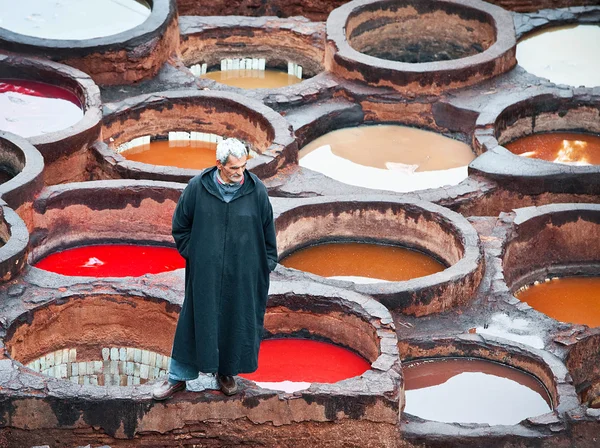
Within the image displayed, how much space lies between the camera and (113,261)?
1421 centimetres

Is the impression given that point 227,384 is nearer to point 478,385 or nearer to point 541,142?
point 478,385

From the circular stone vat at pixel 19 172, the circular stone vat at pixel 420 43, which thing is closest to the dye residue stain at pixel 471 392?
the circular stone vat at pixel 19 172

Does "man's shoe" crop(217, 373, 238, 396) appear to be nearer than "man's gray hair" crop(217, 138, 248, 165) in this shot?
No

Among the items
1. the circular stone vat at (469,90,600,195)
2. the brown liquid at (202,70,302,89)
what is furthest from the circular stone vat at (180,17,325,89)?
the circular stone vat at (469,90,600,195)

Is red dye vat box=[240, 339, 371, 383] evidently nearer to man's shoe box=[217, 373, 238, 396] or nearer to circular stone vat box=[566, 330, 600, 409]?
man's shoe box=[217, 373, 238, 396]

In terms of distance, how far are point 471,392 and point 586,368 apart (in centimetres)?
145

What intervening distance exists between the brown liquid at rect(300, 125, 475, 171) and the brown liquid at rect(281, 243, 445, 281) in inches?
82.3

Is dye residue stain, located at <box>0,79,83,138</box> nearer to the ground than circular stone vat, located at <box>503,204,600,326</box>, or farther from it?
farther from it

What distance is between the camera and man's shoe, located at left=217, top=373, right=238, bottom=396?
11.0 metres

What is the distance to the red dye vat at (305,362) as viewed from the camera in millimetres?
12146

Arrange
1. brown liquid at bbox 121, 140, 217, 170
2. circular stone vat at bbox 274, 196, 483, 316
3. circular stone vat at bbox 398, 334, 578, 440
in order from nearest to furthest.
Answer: circular stone vat at bbox 398, 334, 578, 440
circular stone vat at bbox 274, 196, 483, 316
brown liquid at bbox 121, 140, 217, 170

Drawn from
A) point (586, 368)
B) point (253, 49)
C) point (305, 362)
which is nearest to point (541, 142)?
point (253, 49)

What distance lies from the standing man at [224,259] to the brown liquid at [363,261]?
4353 mm

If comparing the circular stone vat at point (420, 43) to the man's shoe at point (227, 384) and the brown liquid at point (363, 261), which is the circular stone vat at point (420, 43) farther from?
the man's shoe at point (227, 384)
